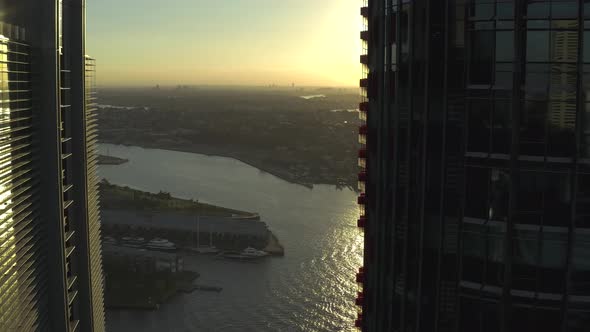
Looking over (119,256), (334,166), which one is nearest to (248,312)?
(119,256)

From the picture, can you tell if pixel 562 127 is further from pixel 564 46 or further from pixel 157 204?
pixel 157 204

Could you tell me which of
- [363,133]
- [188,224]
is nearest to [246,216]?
[188,224]

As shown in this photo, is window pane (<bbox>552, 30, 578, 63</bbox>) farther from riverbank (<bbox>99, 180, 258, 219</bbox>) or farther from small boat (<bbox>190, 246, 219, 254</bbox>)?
riverbank (<bbox>99, 180, 258, 219</bbox>)

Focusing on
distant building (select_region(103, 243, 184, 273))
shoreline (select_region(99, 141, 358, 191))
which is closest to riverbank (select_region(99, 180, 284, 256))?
distant building (select_region(103, 243, 184, 273))

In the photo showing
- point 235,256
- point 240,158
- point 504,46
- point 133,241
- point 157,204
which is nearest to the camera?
point 504,46

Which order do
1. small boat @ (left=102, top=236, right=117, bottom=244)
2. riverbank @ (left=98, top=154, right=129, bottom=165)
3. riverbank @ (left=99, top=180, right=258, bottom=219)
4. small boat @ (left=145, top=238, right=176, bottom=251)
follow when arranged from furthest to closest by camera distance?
riverbank @ (left=98, top=154, right=129, bottom=165), riverbank @ (left=99, top=180, right=258, bottom=219), small boat @ (left=102, top=236, right=117, bottom=244), small boat @ (left=145, top=238, right=176, bottom=251)

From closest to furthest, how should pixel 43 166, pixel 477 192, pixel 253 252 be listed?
pixel 477 192 < pixel 43 166 < pixel 253 252

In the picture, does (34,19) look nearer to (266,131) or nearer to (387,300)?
(387,300)

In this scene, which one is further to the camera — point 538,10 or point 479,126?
point 479,126

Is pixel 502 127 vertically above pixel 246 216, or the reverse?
pixel 502 127
